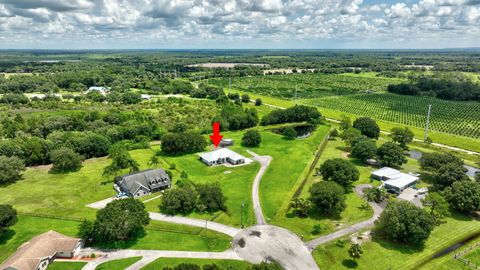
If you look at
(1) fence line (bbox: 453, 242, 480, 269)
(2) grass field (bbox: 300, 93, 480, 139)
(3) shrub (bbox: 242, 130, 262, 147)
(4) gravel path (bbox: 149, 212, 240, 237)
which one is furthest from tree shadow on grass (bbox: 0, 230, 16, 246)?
(2) grass field (bbox: 300, 93, 480, 139)

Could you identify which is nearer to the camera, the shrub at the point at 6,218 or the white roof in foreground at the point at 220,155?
the shrub at the point at 6,218

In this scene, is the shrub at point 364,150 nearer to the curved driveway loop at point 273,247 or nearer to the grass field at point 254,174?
the grass field at point 254,174

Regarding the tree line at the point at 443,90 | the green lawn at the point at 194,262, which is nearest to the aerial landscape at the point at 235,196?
the green lawn at the point at 194,262

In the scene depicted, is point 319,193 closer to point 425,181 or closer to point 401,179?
point 401,179

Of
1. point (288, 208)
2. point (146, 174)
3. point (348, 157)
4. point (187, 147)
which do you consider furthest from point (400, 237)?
point (187, 147)

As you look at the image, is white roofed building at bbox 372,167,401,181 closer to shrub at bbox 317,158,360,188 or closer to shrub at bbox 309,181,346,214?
shrub at bbox 317,158,360,188

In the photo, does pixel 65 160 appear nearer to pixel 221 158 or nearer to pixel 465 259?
pixel 221 158

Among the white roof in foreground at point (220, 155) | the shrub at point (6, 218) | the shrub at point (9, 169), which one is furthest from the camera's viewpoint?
the white roof in foreground at point (220, 155)
